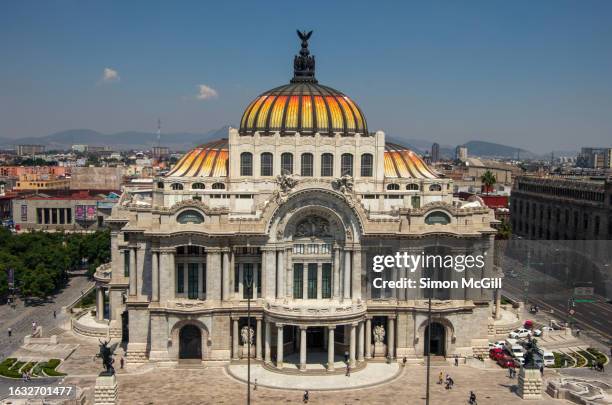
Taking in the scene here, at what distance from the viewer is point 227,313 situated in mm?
72812

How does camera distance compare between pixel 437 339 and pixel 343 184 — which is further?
pixel 437 339

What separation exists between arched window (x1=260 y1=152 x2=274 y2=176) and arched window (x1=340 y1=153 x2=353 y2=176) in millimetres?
8232

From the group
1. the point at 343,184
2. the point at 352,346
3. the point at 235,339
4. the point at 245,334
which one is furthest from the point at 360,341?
the point at 343,184

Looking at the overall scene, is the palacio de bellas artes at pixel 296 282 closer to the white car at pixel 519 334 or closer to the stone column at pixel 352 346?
the stone column at pixel 352 346

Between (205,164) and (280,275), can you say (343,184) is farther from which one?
(205,164)

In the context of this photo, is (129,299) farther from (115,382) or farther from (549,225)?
(549,225)

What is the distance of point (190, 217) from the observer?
72.2 meters


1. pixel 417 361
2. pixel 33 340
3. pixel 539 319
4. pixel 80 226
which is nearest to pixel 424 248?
pixel 417 361

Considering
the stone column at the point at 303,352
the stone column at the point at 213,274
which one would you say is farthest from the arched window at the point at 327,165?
the stone column at the point at 303,352

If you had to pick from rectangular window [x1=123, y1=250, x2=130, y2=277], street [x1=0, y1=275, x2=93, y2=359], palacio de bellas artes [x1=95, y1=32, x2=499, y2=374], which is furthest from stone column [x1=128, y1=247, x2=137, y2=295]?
street [x1=0, y1=275, x2=93, y2=359]

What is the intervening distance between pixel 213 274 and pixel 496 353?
31.1 metres

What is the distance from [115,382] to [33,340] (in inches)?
887

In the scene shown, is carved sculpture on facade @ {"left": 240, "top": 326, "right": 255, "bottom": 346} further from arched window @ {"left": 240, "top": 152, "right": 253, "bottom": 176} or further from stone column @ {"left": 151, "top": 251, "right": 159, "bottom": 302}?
arched window @ {"left": 240, "top": 152, "right": 253, "bottom": 176}

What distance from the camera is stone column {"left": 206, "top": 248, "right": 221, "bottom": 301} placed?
72.3m
